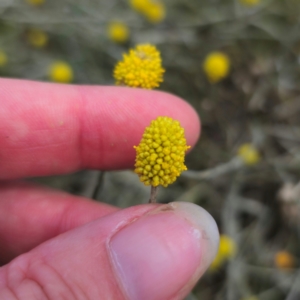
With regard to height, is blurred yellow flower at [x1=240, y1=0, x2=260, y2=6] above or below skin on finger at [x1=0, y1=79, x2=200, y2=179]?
above

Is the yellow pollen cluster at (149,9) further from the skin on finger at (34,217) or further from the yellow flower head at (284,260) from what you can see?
the yellow flower head at (284,260)

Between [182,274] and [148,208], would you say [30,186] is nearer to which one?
[148,208]

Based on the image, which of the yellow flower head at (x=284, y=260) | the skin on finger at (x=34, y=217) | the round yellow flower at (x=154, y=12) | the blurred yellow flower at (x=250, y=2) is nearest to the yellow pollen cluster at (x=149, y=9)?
the round yellow flower at (x=154, y=12)

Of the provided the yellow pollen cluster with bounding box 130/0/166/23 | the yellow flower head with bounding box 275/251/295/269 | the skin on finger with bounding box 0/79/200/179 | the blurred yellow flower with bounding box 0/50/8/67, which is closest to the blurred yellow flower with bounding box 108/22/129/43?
the yellow pollen cluster with bounding box 130/0/166/23

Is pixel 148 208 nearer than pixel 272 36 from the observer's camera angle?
Yes

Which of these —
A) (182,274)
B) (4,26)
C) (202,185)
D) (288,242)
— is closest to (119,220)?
(182,274)

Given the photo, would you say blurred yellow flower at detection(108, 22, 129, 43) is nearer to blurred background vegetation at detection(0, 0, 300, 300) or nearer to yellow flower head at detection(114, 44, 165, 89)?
blurred background vegetation at detection(0, 0, 300, 300)
